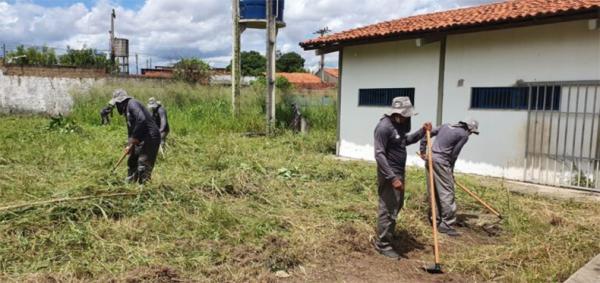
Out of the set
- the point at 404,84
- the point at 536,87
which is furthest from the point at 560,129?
the point at 404,84

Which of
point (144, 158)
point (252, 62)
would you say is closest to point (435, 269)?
point (144, 158)

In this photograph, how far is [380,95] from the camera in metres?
10.8

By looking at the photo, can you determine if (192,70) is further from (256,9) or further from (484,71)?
(484,71)

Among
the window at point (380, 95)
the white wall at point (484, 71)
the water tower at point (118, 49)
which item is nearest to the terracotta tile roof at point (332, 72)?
the water tower at point (118, 49)

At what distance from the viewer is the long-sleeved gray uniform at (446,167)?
543 centimetres

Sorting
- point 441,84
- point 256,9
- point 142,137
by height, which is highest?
point 256,9

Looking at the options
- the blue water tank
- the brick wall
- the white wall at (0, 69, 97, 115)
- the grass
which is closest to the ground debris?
the grass

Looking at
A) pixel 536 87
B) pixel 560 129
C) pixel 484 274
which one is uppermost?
pixel 536 87

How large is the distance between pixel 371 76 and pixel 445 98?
2.00 meters

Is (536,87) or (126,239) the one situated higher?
(536,87)

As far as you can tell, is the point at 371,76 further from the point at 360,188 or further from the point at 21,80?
the point at 21,80

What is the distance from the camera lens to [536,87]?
8109 millimetres

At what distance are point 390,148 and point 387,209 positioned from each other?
58cm

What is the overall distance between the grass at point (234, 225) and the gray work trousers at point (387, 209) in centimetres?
23
